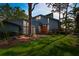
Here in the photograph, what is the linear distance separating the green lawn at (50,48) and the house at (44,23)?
109mm

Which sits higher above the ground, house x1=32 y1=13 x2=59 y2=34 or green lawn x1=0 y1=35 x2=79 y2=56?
house x1=32 y1=13 x2=59 y2=34

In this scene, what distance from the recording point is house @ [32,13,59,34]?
3.69 meters

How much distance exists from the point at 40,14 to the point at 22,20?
10.8 inches

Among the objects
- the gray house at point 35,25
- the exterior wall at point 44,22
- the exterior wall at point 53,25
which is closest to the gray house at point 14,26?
the gray house at point 35,25

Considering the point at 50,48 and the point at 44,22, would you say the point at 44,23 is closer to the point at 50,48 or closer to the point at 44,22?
the point at 44,22

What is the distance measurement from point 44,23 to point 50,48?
37 centimetres

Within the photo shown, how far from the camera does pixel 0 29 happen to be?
12.2ft

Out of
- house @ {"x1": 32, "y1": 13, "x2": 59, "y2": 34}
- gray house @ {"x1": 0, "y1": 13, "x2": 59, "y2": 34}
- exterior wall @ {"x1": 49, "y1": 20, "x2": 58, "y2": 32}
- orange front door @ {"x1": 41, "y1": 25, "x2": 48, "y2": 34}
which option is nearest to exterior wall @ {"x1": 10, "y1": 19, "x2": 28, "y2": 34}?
gray house @ {"x1": 0, "y1": 13, "x2": 59, "y2": 34}

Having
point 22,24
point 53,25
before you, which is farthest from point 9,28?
point 53,25

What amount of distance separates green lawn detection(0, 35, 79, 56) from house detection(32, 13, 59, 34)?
0.36 feet

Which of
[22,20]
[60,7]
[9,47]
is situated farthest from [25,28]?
[60,7]

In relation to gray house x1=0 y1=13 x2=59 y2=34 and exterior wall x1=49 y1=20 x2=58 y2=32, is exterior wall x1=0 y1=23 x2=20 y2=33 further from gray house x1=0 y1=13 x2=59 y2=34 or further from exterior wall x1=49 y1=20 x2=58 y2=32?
exterior wall x1=49 y1=20 x2=58 y2=32

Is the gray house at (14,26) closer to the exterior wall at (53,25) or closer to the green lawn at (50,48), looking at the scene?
the green lawn at (50,48)

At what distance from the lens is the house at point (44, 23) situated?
145 inches
